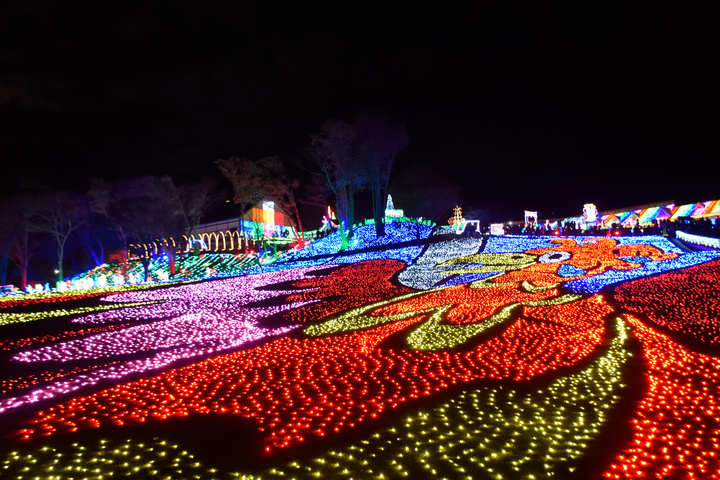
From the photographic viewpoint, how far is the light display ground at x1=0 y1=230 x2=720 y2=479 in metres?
3.79

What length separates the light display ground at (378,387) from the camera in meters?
3.79

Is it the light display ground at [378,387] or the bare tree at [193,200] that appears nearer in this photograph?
the light display ground at [378,387]

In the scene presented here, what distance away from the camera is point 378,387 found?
566 centimetres

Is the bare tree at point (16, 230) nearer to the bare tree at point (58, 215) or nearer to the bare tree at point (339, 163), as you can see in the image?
the bare tree at point (58, 215)

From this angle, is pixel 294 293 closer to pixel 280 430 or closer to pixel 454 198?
pixel 280 430

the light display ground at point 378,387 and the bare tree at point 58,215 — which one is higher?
the bare tree at point 58,215

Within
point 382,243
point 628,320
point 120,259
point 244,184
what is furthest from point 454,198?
point 628,320

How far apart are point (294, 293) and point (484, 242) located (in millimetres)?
15121

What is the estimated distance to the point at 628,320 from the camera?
370 inches

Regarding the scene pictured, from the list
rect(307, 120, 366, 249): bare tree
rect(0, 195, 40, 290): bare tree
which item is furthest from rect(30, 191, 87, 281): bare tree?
rect(307, 120, 366, 249): bare tree

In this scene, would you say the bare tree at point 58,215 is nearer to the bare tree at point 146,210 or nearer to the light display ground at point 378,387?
the bare tree at point 146,210

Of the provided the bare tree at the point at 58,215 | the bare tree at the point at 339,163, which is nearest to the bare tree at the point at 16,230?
the bare tree at the point at 58,215

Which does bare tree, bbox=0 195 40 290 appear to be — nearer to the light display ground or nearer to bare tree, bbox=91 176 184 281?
bare tree, bbox=91 176 184 281

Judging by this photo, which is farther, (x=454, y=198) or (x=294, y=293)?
(x=454, y=198)
